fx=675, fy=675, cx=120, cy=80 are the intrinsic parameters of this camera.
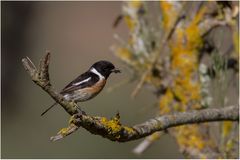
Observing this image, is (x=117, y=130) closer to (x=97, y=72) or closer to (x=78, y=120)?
(x=78, y=120)

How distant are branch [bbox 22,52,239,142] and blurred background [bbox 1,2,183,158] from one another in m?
2.75

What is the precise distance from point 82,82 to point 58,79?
6271mm

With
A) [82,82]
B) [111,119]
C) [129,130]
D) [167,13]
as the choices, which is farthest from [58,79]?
[111,119]

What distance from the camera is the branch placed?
263 cm

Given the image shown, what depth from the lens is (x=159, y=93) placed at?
4461 millimetres

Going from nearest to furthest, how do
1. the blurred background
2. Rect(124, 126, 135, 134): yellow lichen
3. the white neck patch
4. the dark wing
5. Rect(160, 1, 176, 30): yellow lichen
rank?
Rect(124, 126, 135, 134): yellow lichen < the dark wing < the white neck patch < Rect(160, 1, 176, 30): yellow lichen < the blurred background

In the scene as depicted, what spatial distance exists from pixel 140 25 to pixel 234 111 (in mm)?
1027

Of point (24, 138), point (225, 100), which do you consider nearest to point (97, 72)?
point (225, 100)

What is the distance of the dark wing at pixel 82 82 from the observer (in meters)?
3.95

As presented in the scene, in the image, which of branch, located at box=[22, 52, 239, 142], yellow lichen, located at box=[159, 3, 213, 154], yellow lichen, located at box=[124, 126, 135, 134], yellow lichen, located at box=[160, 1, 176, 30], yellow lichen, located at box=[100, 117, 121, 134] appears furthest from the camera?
yellow lichen, located at box=[160, 1, 176, 30]

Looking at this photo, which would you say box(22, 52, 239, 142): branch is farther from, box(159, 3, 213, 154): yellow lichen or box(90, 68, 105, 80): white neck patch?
box(90, 68, 105, 80): white neck patch

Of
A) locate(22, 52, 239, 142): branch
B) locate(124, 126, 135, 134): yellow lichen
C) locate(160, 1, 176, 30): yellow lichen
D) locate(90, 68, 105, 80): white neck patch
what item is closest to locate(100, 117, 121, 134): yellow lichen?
locate(22, 52, 239, 142): branch

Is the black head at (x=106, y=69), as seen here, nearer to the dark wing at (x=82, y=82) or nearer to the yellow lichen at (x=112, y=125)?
the dark wing at (x=82, y=82)

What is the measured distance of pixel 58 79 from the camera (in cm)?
1026
